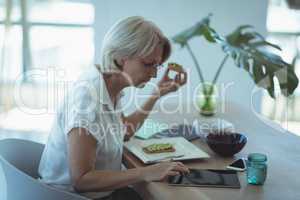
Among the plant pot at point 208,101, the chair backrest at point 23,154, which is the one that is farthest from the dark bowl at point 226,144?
the chair backrest at point 23,154

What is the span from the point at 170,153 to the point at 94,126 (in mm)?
322

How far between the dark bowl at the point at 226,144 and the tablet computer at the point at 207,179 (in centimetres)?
12

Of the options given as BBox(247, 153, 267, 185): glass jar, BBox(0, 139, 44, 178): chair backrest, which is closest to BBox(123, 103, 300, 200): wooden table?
BBox(247, 153, 267, 185): glass jar

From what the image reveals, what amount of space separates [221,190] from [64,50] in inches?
77.7

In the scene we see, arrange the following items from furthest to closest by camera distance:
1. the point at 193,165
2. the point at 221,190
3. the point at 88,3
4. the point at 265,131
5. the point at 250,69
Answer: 1. the point at 88,3
2. the point at 265,131
3. the point at 250,69
4. the point at 193,165
5. the point at 221,190

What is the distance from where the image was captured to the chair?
1.21 meters

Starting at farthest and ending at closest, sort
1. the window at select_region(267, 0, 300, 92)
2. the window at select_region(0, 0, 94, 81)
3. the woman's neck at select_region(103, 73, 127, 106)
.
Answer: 1. the window at select_region(267, 0, 300, 92)
2. the window at select_region(0, 0, 94, 81)
3. the woman's neck at select_region(103, 73, 127, 106)

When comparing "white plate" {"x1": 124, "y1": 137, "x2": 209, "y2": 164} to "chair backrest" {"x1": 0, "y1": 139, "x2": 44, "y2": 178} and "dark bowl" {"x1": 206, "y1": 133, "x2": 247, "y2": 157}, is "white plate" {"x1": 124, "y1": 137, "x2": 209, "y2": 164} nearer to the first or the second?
"dark bowl" {"x1": 206, "y1": 133, "x2": 247, "y2": 157}

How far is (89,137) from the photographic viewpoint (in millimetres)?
1254

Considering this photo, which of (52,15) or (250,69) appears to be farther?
(52,15)

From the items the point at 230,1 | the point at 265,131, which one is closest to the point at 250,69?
the point at 265,131

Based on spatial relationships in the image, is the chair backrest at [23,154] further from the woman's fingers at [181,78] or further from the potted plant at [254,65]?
the potted plant at [254,65]

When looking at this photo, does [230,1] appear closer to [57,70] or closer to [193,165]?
[57,70]

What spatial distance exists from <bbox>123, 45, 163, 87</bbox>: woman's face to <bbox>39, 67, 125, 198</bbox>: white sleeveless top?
99 millimetres
